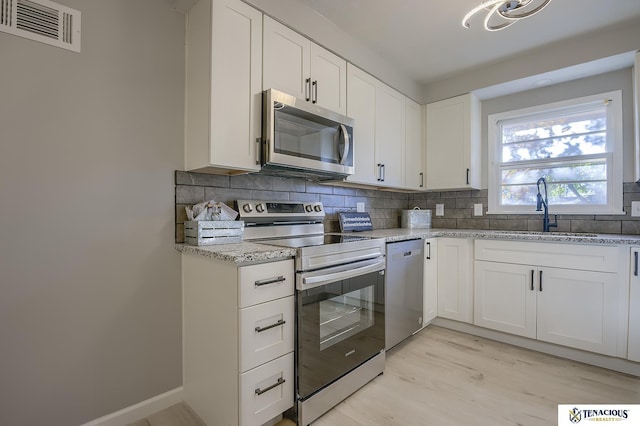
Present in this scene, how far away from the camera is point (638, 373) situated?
2049mm

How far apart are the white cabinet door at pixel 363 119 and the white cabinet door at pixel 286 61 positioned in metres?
0.49

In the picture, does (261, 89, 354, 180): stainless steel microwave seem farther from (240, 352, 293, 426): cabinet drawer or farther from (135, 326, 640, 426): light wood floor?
(135, 326, 640, 426): light wood floor

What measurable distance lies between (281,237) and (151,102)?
3.78 feet

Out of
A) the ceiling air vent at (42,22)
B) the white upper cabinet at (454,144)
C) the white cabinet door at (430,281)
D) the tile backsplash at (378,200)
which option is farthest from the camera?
the white upper cabinet at (454,144)

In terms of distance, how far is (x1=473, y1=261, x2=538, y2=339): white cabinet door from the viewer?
2432 millimetres

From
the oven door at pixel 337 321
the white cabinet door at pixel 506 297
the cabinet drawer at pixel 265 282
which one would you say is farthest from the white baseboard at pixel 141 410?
the white cabinet door at pixel 506 297

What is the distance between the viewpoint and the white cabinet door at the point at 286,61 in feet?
5.97

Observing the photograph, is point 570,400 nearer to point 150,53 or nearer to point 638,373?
point 638,373

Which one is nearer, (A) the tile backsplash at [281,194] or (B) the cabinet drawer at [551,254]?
(A) the tile backsplash at [281,194]

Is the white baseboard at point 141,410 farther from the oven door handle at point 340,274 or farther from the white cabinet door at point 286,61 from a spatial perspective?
the white cabinet door at point 286,61

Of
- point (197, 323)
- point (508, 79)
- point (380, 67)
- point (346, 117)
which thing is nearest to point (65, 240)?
point (197, 323)

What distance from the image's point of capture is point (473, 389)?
1875 mm

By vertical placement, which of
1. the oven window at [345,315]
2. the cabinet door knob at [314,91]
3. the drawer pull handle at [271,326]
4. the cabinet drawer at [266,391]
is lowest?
the cabinet drawer at [266,391]

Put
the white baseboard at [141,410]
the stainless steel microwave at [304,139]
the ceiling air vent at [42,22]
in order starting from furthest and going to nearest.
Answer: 1. the stainless steel microwave at [304,139]
2. the white baseboard at [141,410]
3. the ceiling air vent at [42,22]
